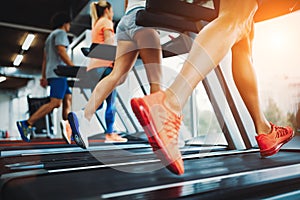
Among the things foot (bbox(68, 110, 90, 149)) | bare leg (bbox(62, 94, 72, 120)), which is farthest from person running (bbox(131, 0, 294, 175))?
bare leg (bbox(62, 94, 72, 120))

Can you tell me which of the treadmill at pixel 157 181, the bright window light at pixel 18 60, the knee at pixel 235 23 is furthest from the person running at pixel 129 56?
the bright window light at pixel 18 60

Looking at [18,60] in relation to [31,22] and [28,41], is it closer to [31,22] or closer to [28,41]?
[28,41]

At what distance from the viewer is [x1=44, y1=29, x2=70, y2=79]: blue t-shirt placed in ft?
11.3

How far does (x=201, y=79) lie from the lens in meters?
1.10

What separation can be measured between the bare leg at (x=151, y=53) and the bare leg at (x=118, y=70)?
8 centimetres

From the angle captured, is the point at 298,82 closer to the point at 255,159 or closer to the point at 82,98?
the point at 255,159

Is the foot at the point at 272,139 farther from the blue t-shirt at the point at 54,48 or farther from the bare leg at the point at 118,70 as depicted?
the blue t-shirt at the point at 54,48

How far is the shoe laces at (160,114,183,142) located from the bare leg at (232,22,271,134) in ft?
1.87

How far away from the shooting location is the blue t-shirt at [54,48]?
3432 millimetres

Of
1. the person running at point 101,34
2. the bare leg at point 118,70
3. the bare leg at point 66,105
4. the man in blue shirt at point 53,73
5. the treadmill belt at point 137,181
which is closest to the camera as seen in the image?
the treadmill belt at point 137,181

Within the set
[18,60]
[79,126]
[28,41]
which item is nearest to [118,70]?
[79,126]

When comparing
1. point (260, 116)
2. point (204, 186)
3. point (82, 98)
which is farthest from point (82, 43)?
point (204, 186)

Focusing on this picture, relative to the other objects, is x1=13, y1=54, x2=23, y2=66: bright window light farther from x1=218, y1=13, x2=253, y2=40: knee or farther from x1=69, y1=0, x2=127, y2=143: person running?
x1=218, y1=13, x2=253, y2=40: knee

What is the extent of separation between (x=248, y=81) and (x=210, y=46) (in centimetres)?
41
